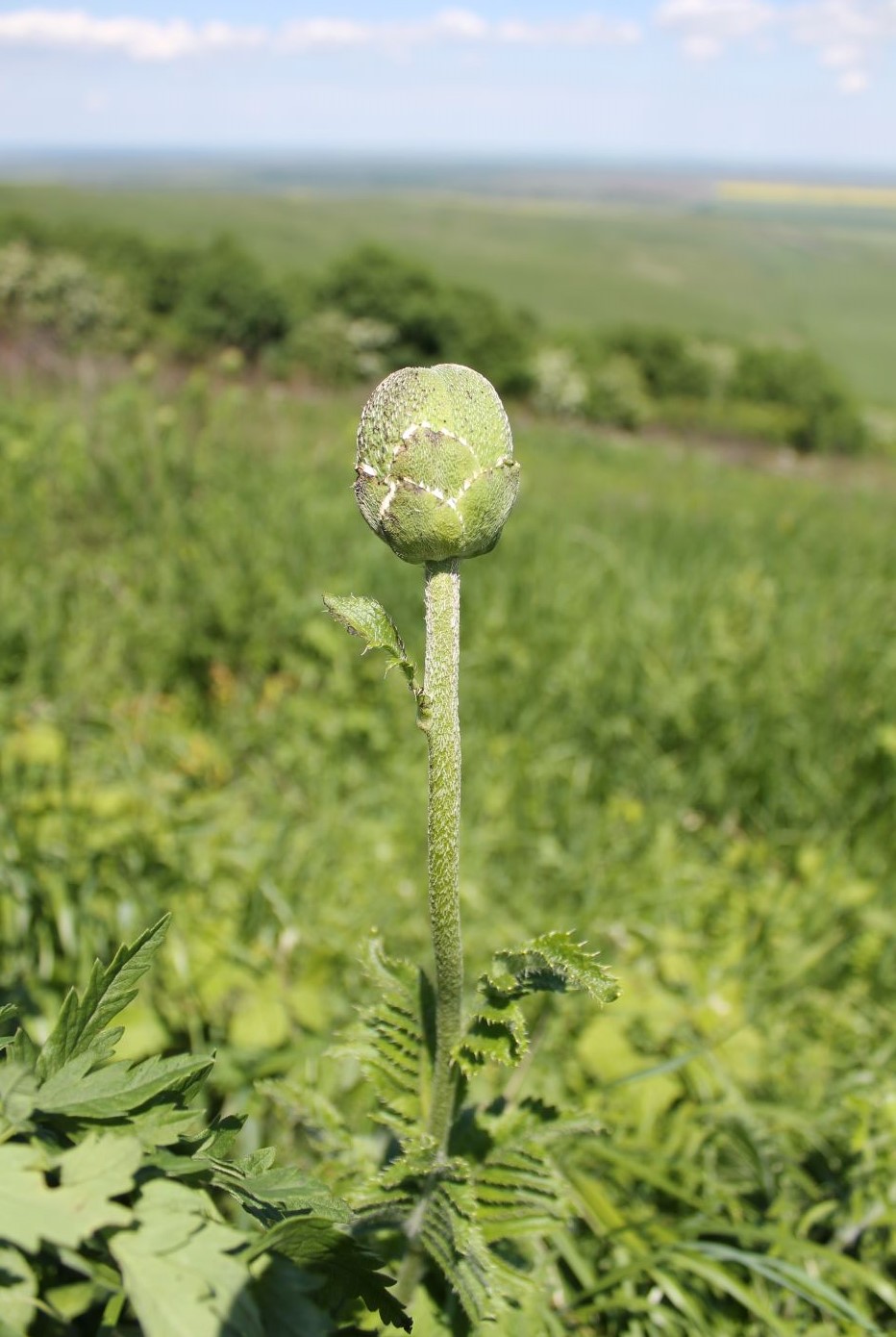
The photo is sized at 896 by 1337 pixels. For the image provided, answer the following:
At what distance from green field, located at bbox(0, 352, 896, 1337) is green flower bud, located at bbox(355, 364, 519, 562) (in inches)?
23.7

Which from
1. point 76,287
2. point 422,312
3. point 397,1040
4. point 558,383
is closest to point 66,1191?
point 397,1040

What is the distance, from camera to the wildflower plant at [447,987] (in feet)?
2.87

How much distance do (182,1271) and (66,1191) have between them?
0.10 metres

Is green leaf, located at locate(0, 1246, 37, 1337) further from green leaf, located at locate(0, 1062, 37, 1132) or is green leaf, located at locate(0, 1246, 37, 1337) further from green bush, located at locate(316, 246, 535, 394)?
green bush, located at locate(316, 246, 535, 394)

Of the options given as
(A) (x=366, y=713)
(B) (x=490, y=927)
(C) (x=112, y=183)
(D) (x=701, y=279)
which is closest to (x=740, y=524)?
(A) (x=366, y=713)

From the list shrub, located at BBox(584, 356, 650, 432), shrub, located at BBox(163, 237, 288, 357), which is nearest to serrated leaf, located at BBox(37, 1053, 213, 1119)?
shrub, located at BBox(163, 237, 288, 357)

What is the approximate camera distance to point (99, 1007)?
837 millimetres

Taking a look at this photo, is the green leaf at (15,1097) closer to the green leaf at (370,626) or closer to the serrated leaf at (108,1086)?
the serrated leaf at (108,1086)

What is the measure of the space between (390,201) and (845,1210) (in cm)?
16197

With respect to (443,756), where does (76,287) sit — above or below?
above

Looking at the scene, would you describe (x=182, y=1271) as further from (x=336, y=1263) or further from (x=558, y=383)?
(x=558, y=383)

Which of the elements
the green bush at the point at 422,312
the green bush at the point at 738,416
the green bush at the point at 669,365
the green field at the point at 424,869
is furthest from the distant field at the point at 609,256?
the green field at the point at 424,869

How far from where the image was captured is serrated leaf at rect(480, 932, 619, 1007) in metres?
0.93

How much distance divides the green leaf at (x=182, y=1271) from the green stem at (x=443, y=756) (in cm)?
35
